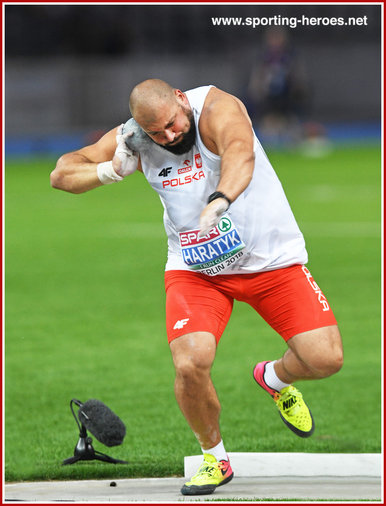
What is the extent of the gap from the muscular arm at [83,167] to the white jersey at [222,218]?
0.28 meters

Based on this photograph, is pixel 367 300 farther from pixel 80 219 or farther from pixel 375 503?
pixel 80 219

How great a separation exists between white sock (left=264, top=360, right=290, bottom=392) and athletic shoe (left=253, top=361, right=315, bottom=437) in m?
0.03

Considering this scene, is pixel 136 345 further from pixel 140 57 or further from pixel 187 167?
pixel 140 57

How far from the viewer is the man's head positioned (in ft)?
18.0

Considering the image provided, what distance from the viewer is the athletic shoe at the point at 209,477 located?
5871mm

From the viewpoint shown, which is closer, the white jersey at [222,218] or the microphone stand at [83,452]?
the white jersey at [222,218]

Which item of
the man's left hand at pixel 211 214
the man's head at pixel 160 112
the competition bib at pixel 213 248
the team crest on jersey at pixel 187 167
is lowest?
the competition bib at pixel 213 248

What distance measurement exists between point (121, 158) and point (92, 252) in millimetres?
8726

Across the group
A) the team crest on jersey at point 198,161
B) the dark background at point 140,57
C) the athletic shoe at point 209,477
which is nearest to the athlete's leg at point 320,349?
the athletic shoe at point 209,477

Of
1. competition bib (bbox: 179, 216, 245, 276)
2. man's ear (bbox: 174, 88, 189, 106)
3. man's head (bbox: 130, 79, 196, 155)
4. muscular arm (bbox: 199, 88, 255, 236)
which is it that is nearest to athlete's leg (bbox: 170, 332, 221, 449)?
competition bib (bbox: 179, 216, 245, 276)

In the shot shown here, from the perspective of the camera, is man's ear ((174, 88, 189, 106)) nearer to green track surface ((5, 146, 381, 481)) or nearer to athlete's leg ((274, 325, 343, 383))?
athlete's leg ((274, 325, 343, 383))

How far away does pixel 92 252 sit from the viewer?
47.3ft

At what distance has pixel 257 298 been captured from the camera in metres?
6.12

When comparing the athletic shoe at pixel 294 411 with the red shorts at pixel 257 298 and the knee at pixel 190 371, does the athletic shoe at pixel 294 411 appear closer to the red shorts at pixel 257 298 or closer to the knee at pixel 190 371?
the red shorts at pixel 257 298
